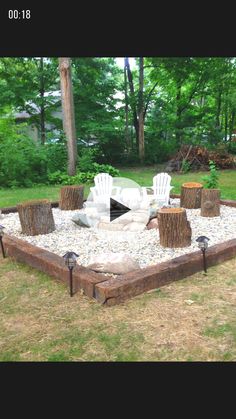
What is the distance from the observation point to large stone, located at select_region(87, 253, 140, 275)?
12.0 ft

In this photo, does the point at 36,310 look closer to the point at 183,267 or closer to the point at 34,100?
the point at 183,267

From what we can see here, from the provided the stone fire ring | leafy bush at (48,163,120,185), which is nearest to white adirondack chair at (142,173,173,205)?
the stone fire ring

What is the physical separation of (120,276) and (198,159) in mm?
9879

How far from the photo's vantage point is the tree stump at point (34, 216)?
197 inches

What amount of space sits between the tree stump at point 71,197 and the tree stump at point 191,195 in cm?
174

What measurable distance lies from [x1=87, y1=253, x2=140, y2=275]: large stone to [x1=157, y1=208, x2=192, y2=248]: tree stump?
75cm

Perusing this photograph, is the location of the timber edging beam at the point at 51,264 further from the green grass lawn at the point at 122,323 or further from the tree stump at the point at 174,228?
the tree stump at the point at 174,228

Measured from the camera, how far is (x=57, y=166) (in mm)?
10984

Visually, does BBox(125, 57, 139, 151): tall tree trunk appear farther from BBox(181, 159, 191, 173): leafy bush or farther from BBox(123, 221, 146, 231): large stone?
BBox(123, 221, 146, 231): large stone

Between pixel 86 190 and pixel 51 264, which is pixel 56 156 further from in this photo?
pixel 51 264

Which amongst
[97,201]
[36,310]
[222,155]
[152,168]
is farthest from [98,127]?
[36,310]

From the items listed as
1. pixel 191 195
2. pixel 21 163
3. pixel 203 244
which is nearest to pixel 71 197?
pixel 191 195

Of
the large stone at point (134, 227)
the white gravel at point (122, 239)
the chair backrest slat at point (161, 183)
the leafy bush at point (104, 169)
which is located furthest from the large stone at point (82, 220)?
the leafy bush at point (104, 169)

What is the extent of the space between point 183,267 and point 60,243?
1.70 m
